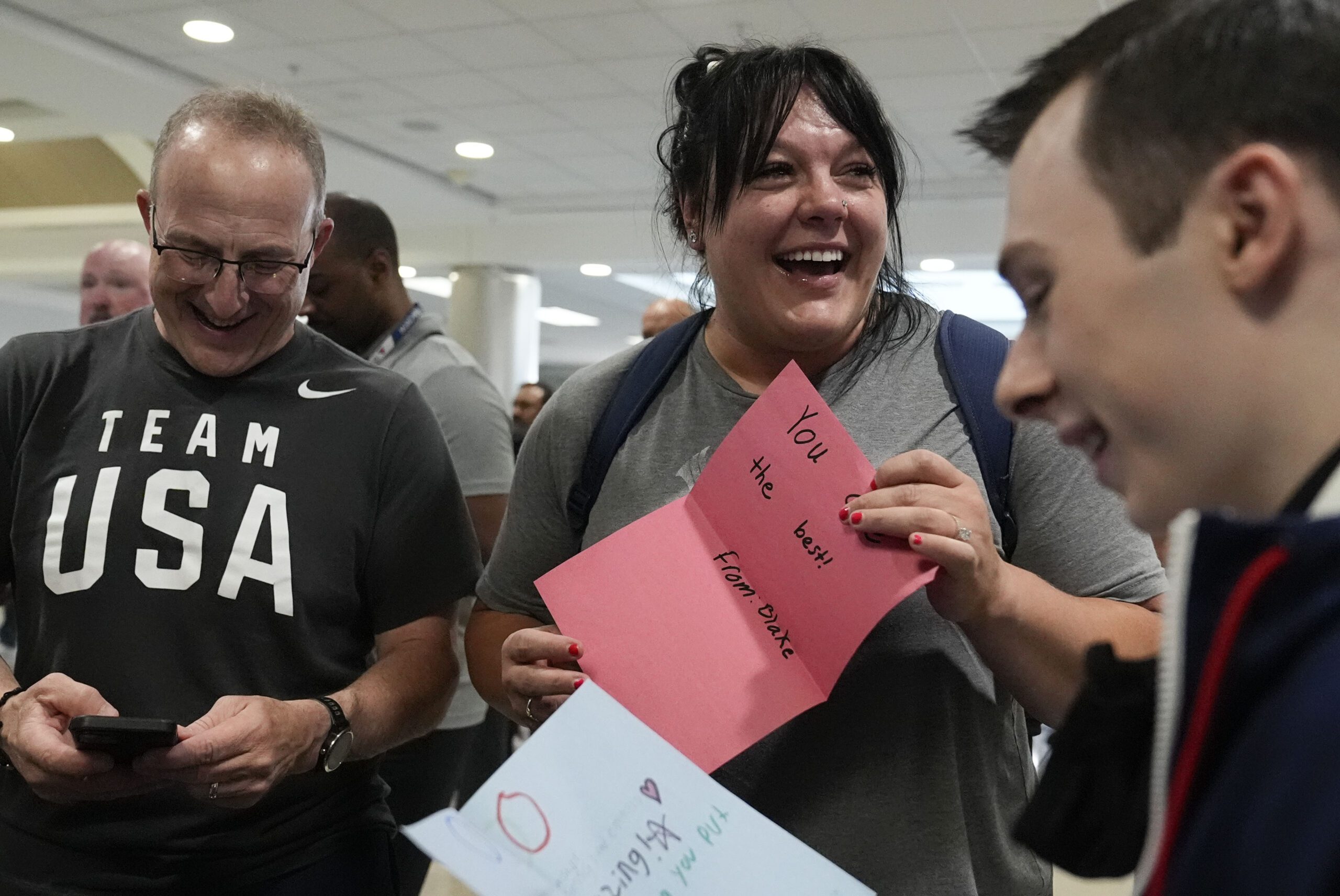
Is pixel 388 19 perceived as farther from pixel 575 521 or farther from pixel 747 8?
pixel 575 521

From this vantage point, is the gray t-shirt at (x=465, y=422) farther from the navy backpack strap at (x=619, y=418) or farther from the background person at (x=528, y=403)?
the background person at (x=528, y=403)

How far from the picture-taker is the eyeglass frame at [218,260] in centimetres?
134

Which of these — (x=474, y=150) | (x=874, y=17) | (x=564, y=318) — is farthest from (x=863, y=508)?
(x=564, y=318)

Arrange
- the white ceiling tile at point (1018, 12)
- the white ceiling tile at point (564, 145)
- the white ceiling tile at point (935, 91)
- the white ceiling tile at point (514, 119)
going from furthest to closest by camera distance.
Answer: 1. the white ceiling tile at point (564, 145)
2. the white ceiling tile at point (514, 119)
3. the white ceiling tile at point (935, 91)
4. the white ceiling tile at point (1018, 12)

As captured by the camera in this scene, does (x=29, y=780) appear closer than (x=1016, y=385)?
No

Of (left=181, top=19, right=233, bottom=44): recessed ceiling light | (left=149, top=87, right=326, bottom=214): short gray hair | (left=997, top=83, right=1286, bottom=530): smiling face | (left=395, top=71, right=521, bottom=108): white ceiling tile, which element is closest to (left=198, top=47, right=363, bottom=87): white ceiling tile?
(left=181, top=19, right=233, bottom=44): recessed ceiling light

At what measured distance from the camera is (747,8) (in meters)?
5.09

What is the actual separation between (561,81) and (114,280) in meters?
3.40

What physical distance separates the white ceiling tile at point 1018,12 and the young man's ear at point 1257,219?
4878 millimetres

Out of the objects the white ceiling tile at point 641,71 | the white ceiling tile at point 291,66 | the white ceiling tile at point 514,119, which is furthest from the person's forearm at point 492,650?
the white ceiling tile at point 514,119

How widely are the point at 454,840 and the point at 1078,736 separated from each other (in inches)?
15.5

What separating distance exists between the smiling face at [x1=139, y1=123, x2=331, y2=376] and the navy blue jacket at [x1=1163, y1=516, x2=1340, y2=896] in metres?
1.15

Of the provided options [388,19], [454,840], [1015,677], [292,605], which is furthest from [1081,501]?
[388,19]

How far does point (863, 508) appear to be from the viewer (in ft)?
3.12
